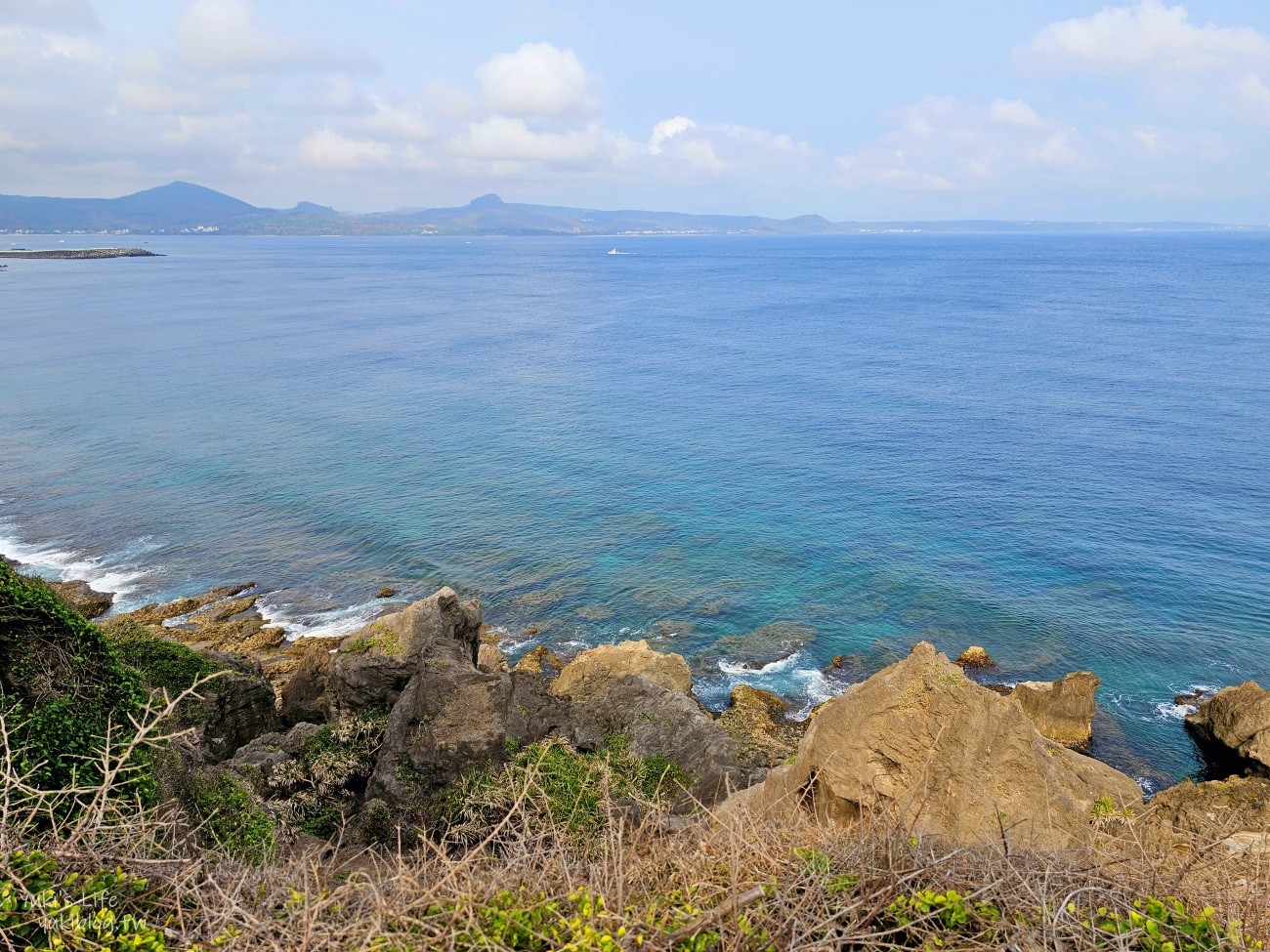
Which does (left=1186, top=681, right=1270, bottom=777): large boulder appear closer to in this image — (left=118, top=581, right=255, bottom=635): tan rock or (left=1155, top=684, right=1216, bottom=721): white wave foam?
(left=1155, top=684, right=1216, bottom=721): white wave foam

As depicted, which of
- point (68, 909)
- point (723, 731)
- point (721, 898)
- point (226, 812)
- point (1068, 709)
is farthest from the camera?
point (1068, 709)

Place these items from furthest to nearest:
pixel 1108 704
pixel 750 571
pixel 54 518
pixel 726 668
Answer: pixel 54 518 < pixel 750 571 < pixel 726 668 < pixel 1108 704

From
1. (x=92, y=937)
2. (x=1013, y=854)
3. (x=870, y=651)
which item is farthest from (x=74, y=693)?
(x=870, y=651)

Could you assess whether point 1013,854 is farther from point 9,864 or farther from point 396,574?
point 396,574

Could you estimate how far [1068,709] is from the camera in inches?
1249

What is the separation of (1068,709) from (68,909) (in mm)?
33210

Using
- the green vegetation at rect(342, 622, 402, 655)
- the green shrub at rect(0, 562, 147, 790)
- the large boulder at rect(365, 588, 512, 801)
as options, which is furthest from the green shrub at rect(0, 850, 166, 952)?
the green vegetation at rect(342, 622, 402, 655)

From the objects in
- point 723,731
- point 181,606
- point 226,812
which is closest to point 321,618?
point 181,606

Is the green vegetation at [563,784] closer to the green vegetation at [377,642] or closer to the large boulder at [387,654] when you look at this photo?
the large boulder at [387,654]

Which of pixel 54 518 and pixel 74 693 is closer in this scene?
pixel 74 693

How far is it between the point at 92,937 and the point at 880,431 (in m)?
62.8

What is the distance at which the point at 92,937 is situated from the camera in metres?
8.52

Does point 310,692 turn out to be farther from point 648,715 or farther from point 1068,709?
point 1068,709

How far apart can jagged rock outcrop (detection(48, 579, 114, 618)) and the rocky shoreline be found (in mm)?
5708
